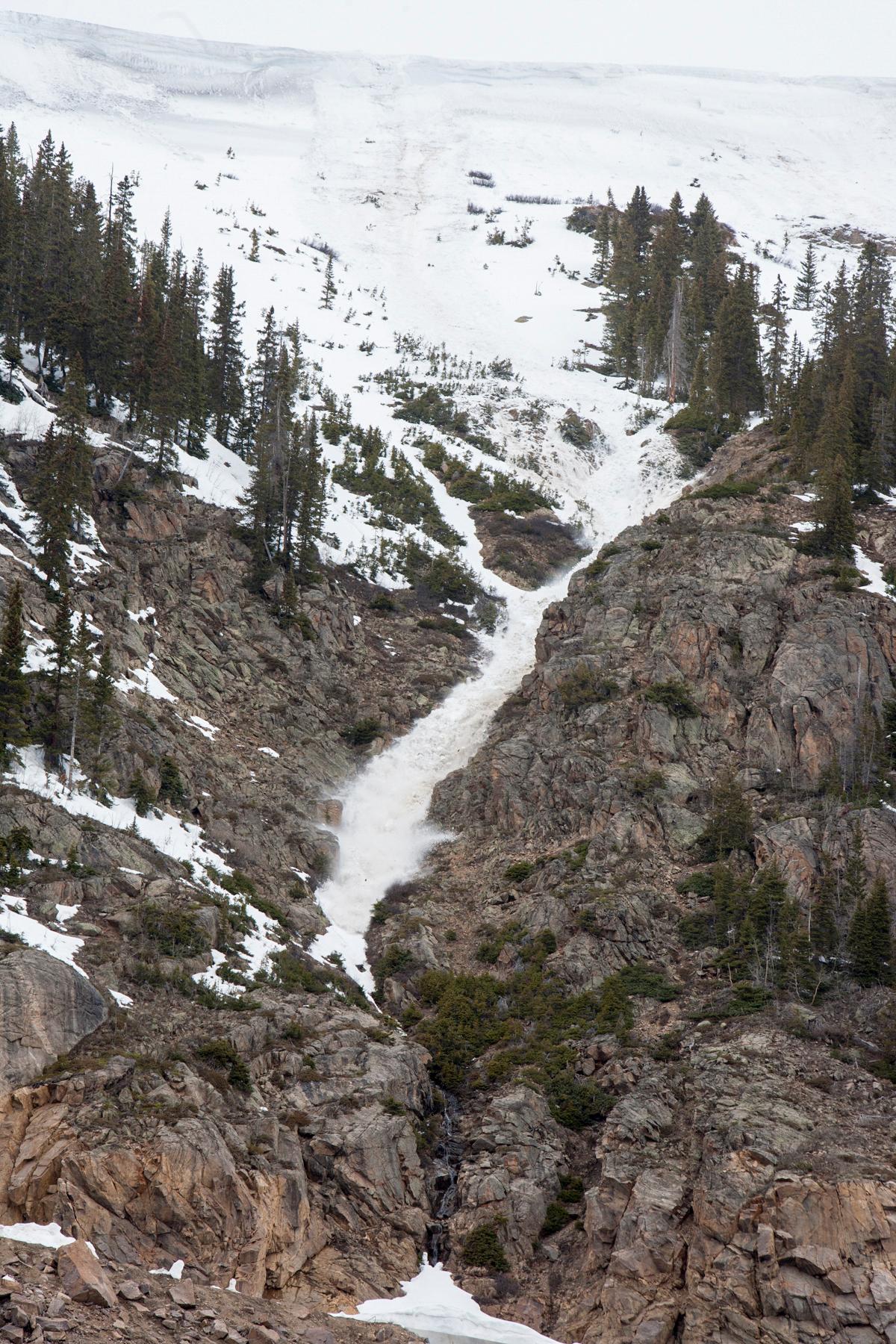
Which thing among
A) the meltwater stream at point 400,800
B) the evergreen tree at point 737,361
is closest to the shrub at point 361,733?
the meltwater stream at point 400,800

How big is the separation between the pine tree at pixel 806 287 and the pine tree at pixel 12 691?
101803 mm

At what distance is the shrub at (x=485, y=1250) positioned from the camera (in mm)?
33219

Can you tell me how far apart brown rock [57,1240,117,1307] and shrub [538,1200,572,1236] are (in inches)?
572

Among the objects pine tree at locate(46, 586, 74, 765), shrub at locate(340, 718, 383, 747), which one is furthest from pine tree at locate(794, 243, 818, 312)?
pine tree at locate(46, 586, 74, 765)

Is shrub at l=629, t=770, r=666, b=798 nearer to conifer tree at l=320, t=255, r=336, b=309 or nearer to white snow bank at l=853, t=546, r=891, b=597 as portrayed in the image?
white snow bank at l=853, t=546, r=891, b=597

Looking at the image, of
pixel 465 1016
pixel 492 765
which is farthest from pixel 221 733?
pixel 465 1016

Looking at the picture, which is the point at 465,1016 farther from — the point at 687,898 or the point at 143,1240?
the point at 143,1240

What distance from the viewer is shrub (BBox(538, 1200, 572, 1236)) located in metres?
34.4

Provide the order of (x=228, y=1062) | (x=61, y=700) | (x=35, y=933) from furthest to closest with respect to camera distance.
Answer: (x=61, y=700) → (x=228, y=1062) → (x=35, y=933)

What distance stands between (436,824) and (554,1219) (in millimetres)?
23881

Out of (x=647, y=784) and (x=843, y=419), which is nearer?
(x=647, y=784)

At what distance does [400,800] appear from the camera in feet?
192

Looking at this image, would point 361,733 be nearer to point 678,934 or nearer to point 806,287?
point 678,934

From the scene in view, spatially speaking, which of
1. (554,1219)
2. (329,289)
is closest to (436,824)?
(554,1219)
